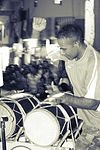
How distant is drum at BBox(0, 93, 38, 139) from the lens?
3.63m

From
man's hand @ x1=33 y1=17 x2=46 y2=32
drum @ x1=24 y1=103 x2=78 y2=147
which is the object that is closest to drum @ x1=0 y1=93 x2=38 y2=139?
drum @ x1=24 y1=103 x2=78 y2=147

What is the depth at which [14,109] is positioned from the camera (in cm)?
370

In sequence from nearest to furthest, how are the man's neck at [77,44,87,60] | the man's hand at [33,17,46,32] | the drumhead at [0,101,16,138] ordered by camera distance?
Answer: the man's neck at [77,44,87,60]
the drumhead at [0,101,16,138]
the man's hand at [33,17,46,32]

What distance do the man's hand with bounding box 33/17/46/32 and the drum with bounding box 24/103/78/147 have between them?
252cm

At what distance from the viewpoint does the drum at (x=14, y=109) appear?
A: 11.9 feet

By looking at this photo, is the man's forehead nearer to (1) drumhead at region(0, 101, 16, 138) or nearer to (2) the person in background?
(2) the person in background

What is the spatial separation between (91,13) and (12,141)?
2.67 m

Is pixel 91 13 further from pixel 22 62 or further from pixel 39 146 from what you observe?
pixel 39 146

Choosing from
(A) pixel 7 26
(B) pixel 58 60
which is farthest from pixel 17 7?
(B) pixel 58 60

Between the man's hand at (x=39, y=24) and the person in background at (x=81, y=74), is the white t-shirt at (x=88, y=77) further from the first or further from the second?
the man's hand at (x=39, y=24)

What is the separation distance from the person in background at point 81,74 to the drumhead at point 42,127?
29 cm

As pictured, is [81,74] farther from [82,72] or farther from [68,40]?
[68,40]

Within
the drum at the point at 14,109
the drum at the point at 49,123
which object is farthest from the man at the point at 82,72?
the drum at the point at 14,109

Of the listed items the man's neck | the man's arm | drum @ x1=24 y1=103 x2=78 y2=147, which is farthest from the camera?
drum @ x1=24 y1=103 x2=78 y2=147
